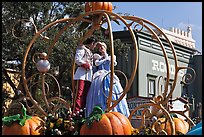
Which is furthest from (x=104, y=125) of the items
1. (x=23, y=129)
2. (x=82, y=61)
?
(x=82, y=61)

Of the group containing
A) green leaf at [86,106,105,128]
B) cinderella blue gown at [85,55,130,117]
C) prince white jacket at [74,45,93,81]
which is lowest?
green leaf at [86,106,105,128]

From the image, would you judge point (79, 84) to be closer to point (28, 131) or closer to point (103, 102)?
point (103, 102)

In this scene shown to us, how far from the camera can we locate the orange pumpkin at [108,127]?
3.70m

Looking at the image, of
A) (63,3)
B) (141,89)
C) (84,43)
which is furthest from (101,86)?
(141,89)

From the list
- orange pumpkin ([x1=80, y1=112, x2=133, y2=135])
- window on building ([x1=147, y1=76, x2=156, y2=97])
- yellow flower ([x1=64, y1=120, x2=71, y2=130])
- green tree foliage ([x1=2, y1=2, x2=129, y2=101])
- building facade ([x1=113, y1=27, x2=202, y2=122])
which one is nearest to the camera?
orange pumpkin ([x1=80, y1=112, x2=133, y2=135])

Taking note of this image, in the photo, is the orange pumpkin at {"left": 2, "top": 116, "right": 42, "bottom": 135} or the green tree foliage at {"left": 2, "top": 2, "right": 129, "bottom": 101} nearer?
the orange pumpkin at {"left": 2, "top": 116, "right": 42, "bottom": 135}

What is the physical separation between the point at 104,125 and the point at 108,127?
4 centimetres

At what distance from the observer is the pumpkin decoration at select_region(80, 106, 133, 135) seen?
12.1ft

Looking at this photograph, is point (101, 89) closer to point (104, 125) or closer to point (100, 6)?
point (100, 6)

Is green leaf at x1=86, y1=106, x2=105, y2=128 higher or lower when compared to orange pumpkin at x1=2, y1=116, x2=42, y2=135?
higher

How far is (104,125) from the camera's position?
3.71 metres

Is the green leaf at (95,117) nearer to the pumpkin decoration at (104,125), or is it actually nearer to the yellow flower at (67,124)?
the pumpkin decoration at (104,125)

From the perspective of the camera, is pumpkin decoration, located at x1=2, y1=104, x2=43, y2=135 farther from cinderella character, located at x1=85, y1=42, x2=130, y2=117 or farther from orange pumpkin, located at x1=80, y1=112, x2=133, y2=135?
cinderella character, located at x1=85, y1=42, x2=130, y2=117

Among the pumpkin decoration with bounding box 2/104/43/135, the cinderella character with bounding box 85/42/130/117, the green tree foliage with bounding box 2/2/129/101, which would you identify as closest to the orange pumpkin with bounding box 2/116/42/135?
the pumpkin decoration with bounding box 2/104/43/135
